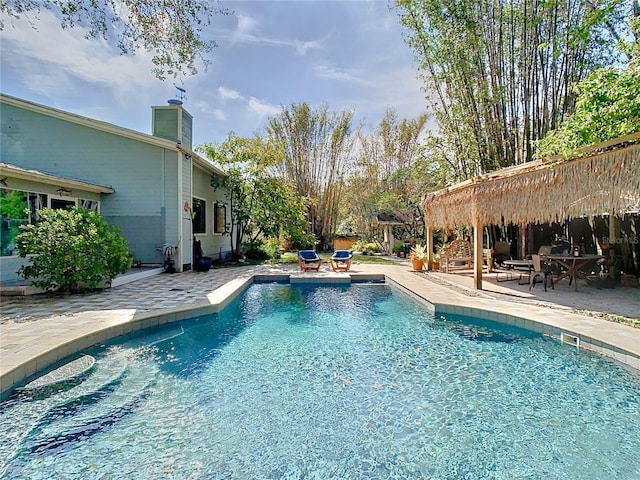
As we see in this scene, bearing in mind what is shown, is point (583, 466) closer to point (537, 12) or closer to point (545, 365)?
point (545, 365)

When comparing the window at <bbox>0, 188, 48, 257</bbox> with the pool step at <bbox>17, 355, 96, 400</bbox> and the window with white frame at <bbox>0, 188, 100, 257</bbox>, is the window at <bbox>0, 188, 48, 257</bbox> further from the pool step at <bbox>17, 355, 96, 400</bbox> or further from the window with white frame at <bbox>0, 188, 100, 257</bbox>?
the pool step at <bbox>17, 355, 96, 400</bbox>

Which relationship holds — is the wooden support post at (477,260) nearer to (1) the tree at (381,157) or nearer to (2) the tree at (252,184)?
(2) the tree at (252,184)

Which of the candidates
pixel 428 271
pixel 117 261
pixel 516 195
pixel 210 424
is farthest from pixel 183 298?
pixel 428 271

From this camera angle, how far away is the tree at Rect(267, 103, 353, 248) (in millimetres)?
21641

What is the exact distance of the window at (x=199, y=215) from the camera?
13227 mm

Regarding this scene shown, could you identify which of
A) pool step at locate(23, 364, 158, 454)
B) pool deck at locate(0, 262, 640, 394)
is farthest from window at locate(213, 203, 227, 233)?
pool step at locate(23, 364, 158, 454)

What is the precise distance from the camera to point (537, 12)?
9398mm

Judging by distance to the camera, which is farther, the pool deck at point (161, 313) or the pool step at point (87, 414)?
the pool deck at point (161, 313)

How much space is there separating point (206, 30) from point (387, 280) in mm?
8074

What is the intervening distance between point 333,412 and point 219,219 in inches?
479

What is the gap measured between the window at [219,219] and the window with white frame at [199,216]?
0.80 m

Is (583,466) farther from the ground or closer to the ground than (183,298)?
closer to the ground

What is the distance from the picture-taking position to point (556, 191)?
703 centimetres

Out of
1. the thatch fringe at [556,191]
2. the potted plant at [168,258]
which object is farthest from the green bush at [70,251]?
the thatch fringe at [556,191]
